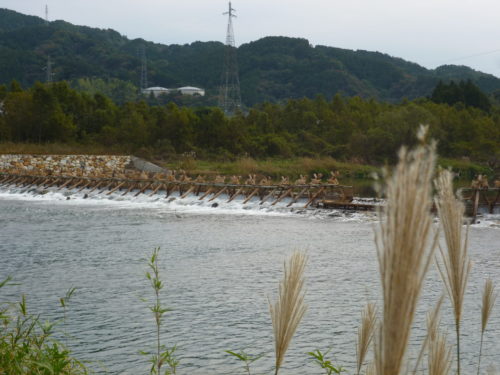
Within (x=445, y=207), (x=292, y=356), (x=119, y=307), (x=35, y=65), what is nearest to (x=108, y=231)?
(x=119, y=307)

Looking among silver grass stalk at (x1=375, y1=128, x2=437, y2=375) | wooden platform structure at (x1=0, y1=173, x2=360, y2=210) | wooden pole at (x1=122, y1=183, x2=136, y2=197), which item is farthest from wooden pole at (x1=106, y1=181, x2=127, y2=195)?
silver grass stalk at (x1=375, y1=128, x2=437, y2=375)

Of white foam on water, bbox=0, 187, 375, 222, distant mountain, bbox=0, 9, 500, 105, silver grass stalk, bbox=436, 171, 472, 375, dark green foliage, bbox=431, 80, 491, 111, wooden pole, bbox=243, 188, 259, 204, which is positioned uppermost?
distant mountain, bbox=0, 9, 500, 105

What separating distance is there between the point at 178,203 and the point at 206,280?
49.7 ft

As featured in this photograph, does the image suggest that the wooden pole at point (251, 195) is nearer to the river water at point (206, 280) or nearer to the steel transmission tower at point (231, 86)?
the river water at point (206, 280)

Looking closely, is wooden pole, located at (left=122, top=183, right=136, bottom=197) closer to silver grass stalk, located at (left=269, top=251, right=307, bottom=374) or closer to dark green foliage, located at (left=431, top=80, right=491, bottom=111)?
silver grass stalk, located at (left=269, top=251, right=307, bottom=374)

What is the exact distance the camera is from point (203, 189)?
100ft

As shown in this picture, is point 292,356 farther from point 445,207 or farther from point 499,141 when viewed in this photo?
point 499,141

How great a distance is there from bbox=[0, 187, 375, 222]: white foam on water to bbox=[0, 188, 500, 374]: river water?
37 centimetres

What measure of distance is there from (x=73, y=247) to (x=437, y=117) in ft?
133

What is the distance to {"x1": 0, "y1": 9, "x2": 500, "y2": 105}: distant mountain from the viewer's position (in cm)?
10288

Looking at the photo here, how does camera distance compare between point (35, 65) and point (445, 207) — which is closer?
point (445, 207)

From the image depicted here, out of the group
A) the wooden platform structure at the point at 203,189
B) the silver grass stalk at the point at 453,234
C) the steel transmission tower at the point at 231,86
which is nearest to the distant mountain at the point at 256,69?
the steel transmission tower at the point at 231,86

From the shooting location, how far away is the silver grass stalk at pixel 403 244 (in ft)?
4.15

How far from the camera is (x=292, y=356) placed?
8.30m
